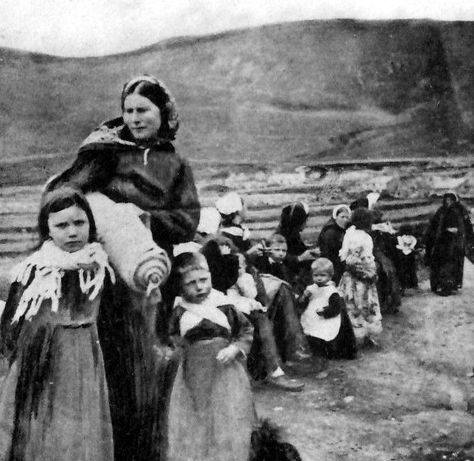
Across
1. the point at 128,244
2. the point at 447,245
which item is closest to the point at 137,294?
the point at 128,244

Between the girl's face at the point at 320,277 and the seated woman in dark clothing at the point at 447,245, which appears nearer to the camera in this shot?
the girl's face at the point at 320,277

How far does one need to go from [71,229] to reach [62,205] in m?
0.13

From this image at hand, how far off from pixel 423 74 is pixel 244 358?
2.02 metres

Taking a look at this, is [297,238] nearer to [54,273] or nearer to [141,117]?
A: [141,117]

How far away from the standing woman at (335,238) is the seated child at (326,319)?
98 millimetres

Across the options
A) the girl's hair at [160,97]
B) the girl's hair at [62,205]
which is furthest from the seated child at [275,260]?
the girl's hair at [62,205]

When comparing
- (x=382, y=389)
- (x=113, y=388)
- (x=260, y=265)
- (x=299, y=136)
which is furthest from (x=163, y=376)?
(x=299, y=136)

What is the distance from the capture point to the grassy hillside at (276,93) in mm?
4590

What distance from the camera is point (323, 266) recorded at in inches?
184

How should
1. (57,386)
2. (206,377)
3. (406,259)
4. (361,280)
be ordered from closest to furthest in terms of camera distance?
(57,386)
(206,377)
(361,280)
(406,259)

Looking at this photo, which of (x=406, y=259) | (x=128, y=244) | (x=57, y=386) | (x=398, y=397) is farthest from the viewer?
(x=406, y=259)

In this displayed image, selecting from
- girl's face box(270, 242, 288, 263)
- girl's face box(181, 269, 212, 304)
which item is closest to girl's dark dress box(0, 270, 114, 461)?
girl's face box(181, 269, 212, 304)

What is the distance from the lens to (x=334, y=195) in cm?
485

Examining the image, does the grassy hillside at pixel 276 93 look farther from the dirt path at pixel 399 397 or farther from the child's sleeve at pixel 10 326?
the dirt path at pixel 399 397
